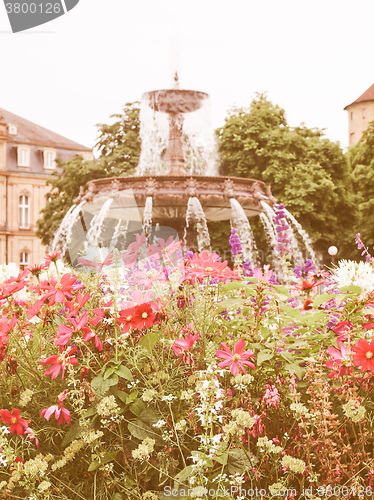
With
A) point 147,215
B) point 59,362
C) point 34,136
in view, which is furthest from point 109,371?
point 34,136

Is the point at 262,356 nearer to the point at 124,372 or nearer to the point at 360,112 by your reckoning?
the point at 124,372

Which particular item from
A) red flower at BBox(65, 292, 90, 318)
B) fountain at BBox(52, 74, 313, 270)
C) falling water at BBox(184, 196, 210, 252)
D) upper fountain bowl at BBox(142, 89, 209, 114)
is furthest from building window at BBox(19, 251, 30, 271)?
red flower at BBox(65, 292, 90, 318)

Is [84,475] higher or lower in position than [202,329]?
lower

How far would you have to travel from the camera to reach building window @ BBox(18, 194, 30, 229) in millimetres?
56562

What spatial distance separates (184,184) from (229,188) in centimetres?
89

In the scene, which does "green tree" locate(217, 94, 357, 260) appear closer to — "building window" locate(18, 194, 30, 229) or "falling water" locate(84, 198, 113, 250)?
"falling water" locate(84, 198, 113, 250)

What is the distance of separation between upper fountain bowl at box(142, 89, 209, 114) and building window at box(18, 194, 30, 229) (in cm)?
4478

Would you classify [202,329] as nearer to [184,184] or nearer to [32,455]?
[32,455]

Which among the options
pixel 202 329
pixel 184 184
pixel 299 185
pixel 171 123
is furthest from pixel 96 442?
pixel 299 185

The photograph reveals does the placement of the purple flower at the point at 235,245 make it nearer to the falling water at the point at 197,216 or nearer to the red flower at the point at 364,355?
the red flower at the point at 364,355

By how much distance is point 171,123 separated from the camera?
14047 mm

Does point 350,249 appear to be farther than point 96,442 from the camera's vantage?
Yes

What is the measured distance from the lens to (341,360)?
2564 millimetres

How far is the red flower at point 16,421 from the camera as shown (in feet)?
8.46
